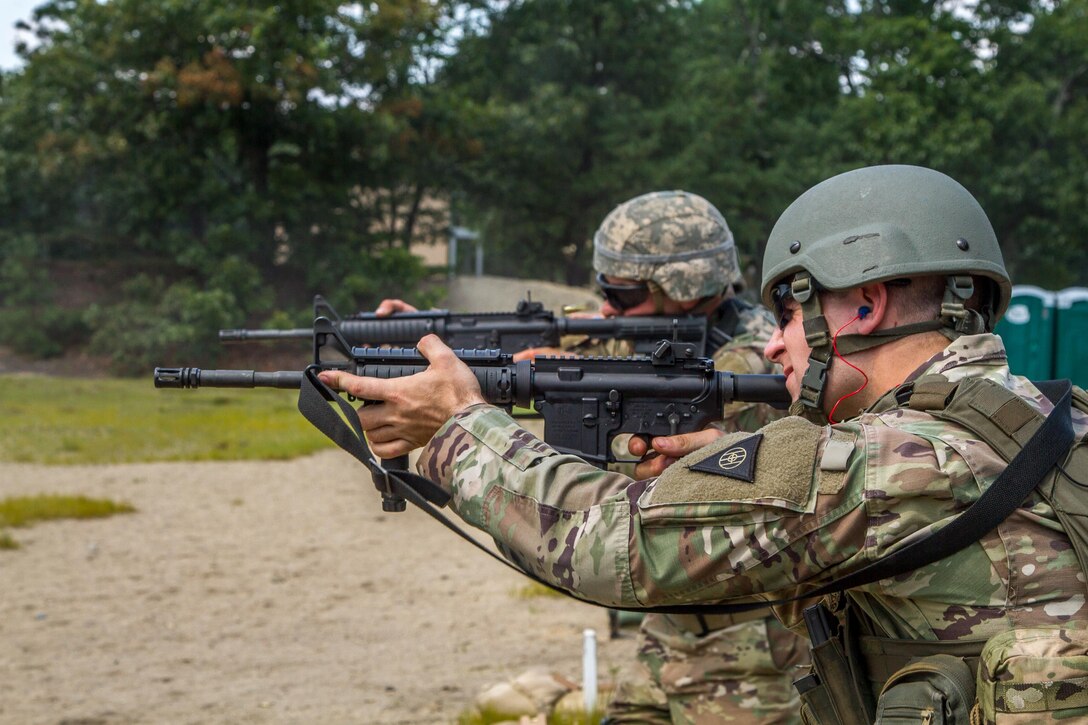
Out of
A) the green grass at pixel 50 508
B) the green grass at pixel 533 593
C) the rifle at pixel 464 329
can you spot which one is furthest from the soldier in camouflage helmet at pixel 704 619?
the green grass at pixel 50 508

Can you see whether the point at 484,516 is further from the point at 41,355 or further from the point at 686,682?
the point at 41,355

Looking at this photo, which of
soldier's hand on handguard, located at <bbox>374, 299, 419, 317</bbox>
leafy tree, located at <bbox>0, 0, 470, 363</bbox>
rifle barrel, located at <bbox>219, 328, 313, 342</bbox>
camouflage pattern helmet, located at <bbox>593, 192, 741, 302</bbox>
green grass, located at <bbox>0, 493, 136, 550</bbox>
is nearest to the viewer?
camouflage pattern helmet, located at <bbox>593, 192, 741, 302</bbox>

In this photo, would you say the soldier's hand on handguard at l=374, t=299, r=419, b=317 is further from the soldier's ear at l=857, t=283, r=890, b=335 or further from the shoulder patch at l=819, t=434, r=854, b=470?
the shoulder patch at l=819, t=434, r=854, b=470

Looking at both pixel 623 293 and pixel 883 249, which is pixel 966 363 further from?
pixel 623 293

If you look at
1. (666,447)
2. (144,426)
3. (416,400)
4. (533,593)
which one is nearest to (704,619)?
(666,447)

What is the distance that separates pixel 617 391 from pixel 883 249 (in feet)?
3.21

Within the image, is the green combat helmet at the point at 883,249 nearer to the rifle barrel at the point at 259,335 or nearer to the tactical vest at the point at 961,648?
the tactical vest at the point at 961,648

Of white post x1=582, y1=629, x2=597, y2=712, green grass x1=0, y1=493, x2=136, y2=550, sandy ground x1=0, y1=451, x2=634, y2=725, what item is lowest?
sandy ground x1=0, y1=451, x2=634, y2=725

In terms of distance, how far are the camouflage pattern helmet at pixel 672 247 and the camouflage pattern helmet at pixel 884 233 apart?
224cm

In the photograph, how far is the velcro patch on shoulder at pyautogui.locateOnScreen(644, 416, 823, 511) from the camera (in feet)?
6.82

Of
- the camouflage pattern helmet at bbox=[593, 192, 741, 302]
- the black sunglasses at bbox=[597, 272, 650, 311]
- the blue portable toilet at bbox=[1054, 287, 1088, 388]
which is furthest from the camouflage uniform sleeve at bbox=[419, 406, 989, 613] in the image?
the blue portable toilet at bbox=[1054, 287, 1088, 388]

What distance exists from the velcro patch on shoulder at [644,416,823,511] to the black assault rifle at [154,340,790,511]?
0.95 m

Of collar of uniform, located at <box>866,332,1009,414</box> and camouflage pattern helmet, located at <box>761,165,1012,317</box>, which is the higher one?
camouflage pattern helmet, located at <box>761,165,1012,317</box>

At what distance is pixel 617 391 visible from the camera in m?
3.20
